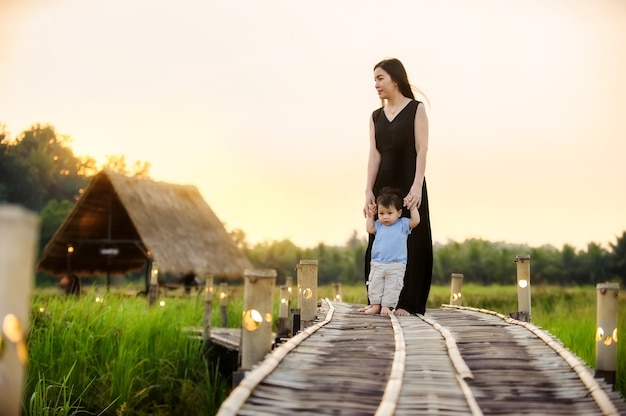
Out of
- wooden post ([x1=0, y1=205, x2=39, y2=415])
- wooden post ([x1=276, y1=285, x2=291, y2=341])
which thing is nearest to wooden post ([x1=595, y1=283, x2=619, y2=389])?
wooden post ([x1=0, y1=205, x2=39, y2=415])

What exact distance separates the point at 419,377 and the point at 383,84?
3.28m

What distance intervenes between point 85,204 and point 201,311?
5.76 m

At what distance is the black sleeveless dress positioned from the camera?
6.71 m

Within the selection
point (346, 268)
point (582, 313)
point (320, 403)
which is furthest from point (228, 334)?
point (346, 268)

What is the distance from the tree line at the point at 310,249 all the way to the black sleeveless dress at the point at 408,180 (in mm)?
14341

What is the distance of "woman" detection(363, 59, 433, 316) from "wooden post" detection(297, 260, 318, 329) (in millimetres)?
581

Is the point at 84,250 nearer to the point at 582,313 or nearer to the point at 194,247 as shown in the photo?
the point at 194,247

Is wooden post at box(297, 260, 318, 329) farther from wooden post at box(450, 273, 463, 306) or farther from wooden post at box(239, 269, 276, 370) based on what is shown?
wooden post at box(450, 273, 463, 306)

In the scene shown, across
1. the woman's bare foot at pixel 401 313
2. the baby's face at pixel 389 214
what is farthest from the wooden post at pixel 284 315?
the baby's face at pixel 389 214

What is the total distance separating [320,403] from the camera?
3.60m

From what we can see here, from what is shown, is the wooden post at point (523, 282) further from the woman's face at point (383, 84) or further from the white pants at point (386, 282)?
the woman's face at point (383, 84)

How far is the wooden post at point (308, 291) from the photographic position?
691cm

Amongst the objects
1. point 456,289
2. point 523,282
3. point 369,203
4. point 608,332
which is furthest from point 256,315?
point 456,289

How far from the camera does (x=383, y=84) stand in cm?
669
